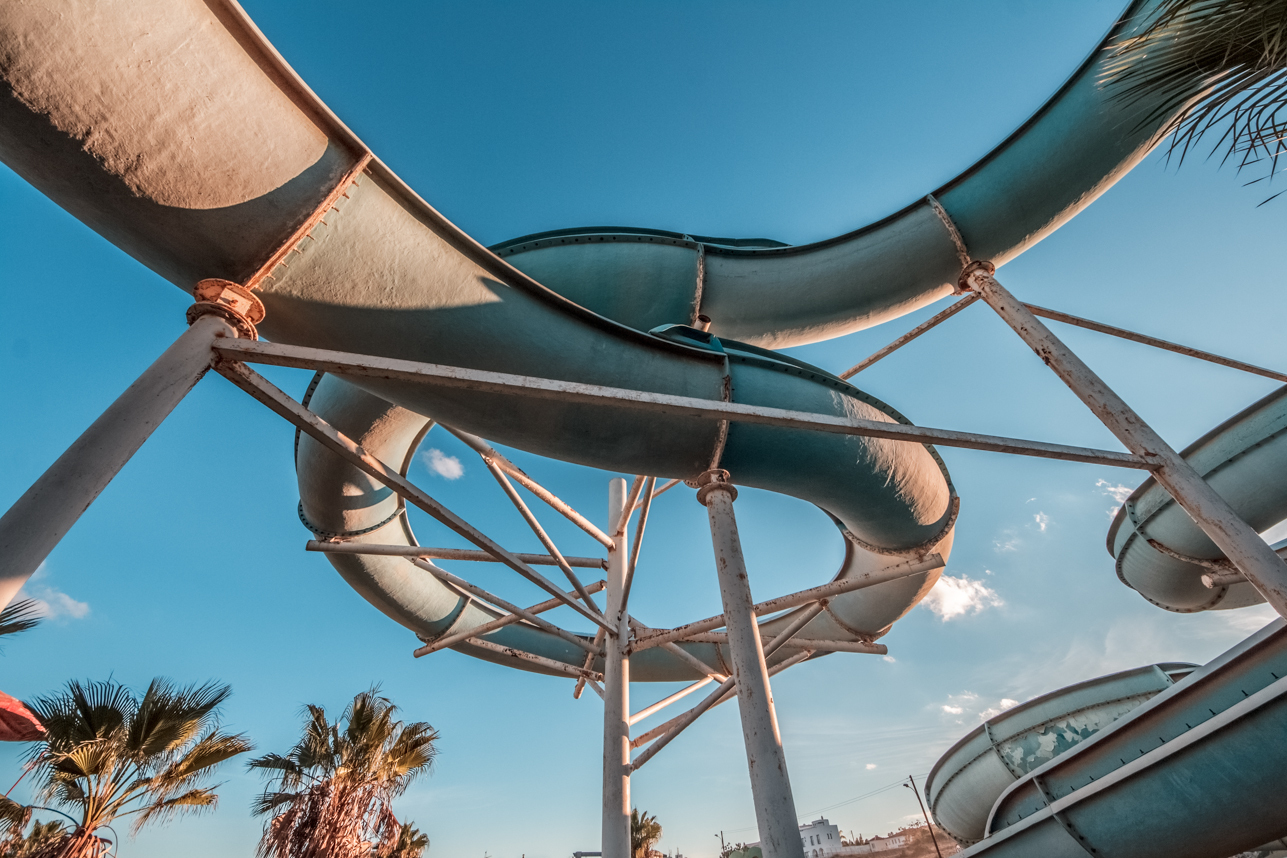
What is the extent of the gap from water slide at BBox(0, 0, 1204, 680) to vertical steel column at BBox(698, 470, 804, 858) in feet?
1.53

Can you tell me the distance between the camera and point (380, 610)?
920 cm

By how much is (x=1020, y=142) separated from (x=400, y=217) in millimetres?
7517

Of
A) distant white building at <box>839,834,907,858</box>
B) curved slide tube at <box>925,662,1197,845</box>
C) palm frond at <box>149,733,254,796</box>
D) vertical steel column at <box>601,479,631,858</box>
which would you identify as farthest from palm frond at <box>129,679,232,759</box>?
distant white building at <box>839,834,907,858</box>

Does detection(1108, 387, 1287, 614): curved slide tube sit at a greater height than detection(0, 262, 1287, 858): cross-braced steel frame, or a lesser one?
greater

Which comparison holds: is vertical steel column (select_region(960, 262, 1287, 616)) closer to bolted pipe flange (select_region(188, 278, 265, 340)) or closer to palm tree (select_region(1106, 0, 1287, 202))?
palm tree (select_region(1106, 0, 1287, 202))

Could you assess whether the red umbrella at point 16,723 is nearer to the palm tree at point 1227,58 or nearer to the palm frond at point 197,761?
the palm frond at point 197,761

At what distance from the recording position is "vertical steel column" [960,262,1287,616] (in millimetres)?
4434

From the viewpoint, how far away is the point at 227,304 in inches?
140

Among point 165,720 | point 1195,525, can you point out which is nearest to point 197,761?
point 165,720

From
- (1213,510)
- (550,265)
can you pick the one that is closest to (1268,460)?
(1213,510)

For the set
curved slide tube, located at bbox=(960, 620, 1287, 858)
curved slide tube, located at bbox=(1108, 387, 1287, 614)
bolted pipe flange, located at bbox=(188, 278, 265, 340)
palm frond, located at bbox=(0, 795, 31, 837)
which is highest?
curved slide tube, located at bbox=(1108, 387, 1287, 614)

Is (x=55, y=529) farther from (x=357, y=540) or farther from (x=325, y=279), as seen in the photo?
(x=357, y=540)

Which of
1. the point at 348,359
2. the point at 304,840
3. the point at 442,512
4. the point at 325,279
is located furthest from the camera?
the point at 304,840

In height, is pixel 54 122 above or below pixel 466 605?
below
